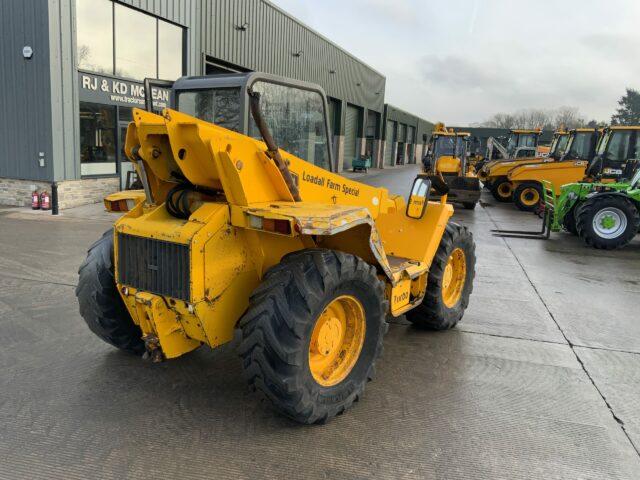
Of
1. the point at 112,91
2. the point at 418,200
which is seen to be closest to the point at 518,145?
the point at 112,91

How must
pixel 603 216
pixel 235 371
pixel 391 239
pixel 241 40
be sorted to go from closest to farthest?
pixel 235 371, pixel 391 239, pixel 603 216, pixel 241 40

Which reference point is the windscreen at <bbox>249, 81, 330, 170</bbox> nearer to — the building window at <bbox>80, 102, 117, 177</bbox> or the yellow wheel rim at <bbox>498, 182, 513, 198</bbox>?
the building window at <bbox>80, 102, 117, 177</bbox>

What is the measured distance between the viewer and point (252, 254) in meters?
3.49

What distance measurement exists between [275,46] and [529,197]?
12783mm

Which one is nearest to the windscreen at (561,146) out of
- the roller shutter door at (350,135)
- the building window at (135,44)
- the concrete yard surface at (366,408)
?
the building window at (135,44)

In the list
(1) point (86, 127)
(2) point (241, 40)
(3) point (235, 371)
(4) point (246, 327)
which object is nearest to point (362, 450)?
(4) point (246, 327)

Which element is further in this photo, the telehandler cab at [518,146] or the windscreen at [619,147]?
the telehandler cab at [518,146]

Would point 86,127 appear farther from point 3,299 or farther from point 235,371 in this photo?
point 235,371

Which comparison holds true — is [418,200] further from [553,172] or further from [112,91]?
[553,172]

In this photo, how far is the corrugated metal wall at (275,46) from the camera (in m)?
18.2

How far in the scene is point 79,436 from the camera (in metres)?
3.19

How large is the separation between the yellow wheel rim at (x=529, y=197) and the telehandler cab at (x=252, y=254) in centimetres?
1402

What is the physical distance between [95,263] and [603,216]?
9.81m

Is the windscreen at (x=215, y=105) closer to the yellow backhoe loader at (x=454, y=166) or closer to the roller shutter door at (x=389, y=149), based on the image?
the yellow backhoe loader at (x=454, y=166)
